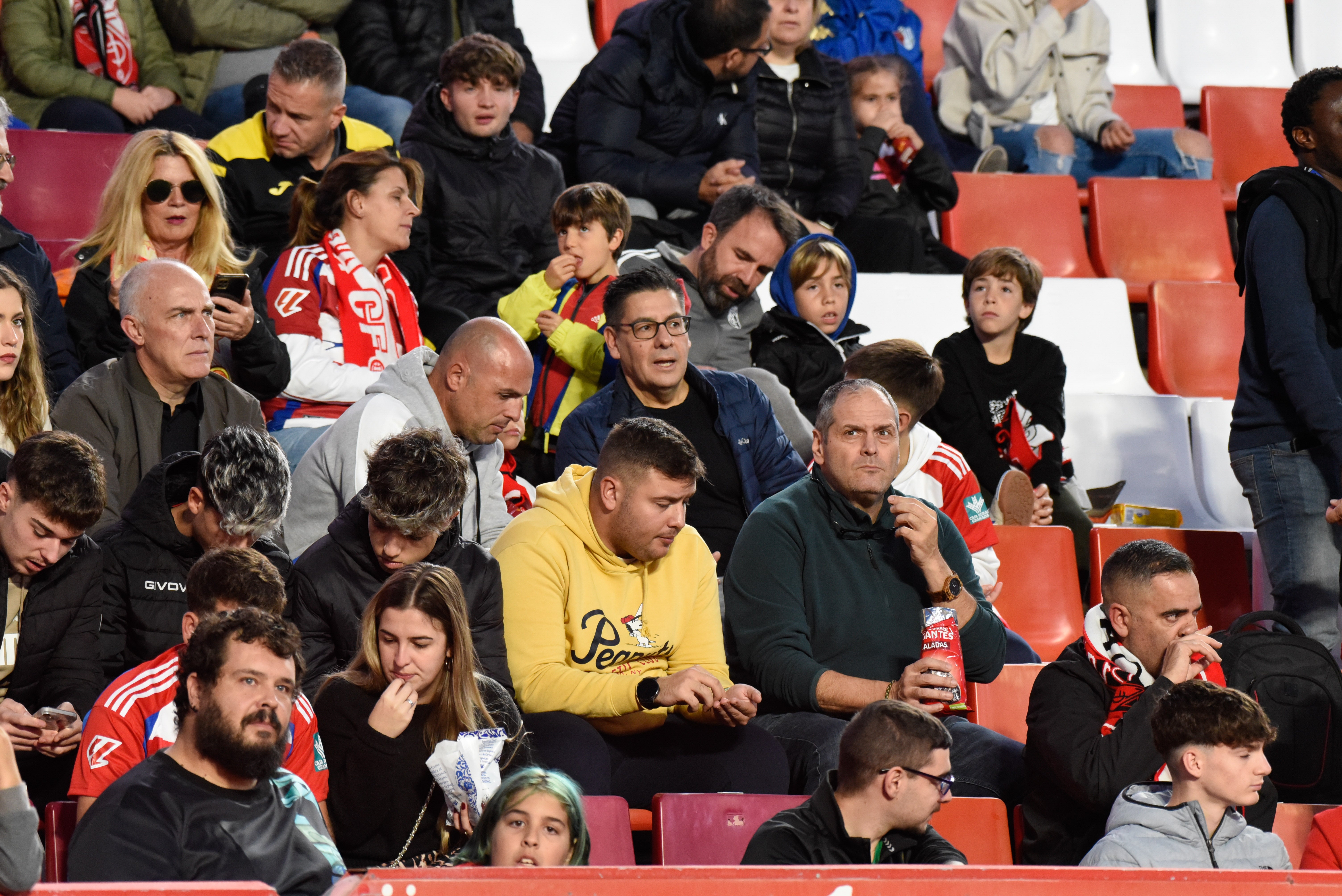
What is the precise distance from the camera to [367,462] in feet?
11.9

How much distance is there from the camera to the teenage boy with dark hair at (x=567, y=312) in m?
4.58

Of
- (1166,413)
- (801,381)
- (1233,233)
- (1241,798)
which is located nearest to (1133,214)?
(1233,233)

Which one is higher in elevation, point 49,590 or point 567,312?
point 567,312

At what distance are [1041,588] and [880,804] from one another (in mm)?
2105

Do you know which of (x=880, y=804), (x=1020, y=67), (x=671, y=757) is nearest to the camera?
(x=880, y=804)

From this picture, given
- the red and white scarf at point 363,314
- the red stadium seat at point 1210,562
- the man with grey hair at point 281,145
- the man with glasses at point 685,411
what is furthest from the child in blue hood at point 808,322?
the man with grey hair at point 281,145

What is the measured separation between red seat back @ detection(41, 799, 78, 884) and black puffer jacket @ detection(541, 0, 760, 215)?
352 centimetres

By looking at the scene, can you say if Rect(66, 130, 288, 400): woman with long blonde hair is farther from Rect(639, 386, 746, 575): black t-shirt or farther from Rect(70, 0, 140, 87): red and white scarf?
Rect(70, 0, 140, 87): red and white scarf

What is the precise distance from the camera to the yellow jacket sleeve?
4684 millimetres

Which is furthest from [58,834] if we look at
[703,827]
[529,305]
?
[529,305]

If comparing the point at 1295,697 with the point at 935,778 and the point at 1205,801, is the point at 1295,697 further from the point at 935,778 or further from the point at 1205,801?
the point at 935,778

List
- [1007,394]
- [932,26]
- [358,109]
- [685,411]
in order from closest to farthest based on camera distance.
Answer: [685,411] → [1007,394] → [358,109] → [932,26]

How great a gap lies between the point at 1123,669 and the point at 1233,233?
4372mm

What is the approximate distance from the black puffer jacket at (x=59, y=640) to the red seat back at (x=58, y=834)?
0.32 m
